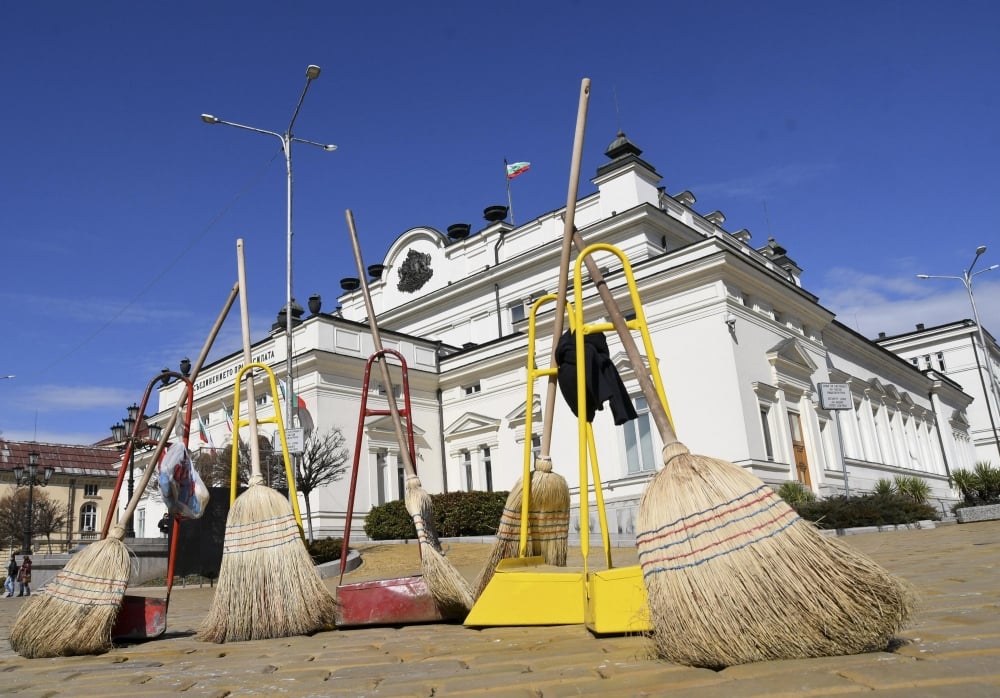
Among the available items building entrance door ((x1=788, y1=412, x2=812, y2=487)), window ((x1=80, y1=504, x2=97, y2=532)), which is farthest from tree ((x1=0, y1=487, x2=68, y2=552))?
building entrance door ((x1=788, y1=412, x2=812, y2=487))

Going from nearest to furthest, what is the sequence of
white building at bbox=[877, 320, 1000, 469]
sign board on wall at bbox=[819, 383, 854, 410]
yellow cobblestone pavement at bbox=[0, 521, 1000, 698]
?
yellow cobblestone pavement at bbox=[0, 521, 1000, 698] < sign board on wall at bbox=[819, 383, 854, 410] < white building at bbox=[877, 320, 1000, 469]

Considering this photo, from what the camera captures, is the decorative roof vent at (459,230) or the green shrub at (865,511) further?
the decorative roof vent at (459,230)

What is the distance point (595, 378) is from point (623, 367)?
1920cm

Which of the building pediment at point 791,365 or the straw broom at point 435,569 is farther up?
the building pediment at point 791,365

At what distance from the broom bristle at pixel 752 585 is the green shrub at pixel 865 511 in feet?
50.4

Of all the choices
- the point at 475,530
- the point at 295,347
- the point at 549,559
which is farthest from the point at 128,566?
the point at 295,347

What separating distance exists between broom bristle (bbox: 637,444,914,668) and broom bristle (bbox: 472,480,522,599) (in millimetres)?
2044

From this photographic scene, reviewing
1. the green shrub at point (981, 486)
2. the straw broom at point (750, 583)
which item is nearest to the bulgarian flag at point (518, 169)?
the green shrub at point (981, 486)

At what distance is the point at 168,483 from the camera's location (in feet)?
19.7

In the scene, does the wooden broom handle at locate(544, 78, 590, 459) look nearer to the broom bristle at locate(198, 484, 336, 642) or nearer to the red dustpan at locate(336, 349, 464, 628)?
→ the red dustpan at locate(336, 349, 464, 628)

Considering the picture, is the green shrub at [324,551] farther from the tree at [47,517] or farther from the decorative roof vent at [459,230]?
the tree at [47,517]

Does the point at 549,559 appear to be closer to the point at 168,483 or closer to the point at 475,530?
the point at 168,483

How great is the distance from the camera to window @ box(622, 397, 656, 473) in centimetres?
Result: 2364

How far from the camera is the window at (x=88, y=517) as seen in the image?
190 feet
